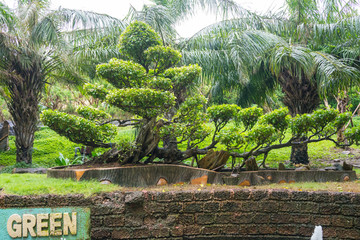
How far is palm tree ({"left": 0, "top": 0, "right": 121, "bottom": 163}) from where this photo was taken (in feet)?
28.5

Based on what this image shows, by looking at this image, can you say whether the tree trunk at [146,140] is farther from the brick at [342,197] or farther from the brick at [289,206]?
the brick at [342,197]

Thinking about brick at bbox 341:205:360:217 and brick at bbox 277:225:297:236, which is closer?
brick at bbox 341:205:360:217

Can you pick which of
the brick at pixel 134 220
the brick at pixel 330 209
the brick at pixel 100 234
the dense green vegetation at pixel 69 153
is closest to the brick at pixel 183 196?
the brick at pixel 134 220

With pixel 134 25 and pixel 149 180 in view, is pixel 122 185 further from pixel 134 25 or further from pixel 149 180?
pixel 134 25

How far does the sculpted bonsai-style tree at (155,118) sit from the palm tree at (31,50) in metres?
3.15

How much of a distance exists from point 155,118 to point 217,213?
2.23 m

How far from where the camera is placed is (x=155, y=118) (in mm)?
6367

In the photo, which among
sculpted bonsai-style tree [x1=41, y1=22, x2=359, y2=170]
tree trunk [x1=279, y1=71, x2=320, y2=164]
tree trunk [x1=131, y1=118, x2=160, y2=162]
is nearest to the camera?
sculpted bonsai-style tree [x1=41, y1=22, x2=359, y2=170]

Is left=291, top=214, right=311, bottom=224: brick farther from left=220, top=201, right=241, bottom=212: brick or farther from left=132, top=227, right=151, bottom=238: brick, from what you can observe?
left=132, top=227, right=151, bottom=238: brick

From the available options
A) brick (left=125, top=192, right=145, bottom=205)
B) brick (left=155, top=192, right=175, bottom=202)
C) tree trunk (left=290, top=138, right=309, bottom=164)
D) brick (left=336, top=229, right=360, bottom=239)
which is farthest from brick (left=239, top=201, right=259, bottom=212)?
tree trunk (left=290, top=138, right=309, bottom=164)

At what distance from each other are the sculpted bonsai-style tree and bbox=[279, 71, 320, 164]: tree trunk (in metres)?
3.52

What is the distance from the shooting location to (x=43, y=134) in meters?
17.9

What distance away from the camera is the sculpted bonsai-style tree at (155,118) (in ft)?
19.4

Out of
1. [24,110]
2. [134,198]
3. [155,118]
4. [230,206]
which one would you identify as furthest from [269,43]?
[24,110]
